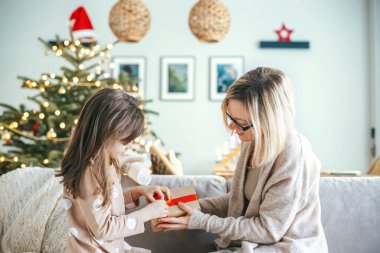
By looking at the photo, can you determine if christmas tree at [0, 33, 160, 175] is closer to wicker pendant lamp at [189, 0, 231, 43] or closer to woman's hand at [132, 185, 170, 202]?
wicker pendant lamp at [189, 0, 231, 43]

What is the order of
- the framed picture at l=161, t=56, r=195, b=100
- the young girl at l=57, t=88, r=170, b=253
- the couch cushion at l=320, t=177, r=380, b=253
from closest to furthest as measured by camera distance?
the young girl at l=57, t=88, r=170, b=253, the couch cushion at l=320, t=177, r=380, b=253, the framed picture at l=161, t=56, r=195, b=100

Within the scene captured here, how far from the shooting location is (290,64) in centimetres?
604

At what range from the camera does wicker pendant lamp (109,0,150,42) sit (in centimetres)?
419

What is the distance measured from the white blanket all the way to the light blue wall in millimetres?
3650

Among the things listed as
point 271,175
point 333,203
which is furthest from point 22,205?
point 333,203

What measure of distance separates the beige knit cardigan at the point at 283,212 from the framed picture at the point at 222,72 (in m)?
4.17

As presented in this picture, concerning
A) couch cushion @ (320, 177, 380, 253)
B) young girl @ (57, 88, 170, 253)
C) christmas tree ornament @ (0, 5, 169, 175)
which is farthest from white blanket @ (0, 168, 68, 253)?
christmas tree ornament @ (0, 5, 169, 175)

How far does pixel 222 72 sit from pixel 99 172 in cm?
448

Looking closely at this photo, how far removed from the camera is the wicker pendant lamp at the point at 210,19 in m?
4.08

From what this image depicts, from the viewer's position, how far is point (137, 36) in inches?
170

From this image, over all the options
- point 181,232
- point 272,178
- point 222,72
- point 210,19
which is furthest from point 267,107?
point 222,72

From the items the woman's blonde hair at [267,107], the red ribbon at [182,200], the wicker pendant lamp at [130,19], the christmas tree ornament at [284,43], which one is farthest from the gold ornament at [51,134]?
the christmas tree ornament at [284,43]

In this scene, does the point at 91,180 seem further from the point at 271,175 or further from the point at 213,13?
the point at 213,13

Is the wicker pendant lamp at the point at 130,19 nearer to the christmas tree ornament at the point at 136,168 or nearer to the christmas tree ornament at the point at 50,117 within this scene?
the christmas tree ornament at the point at 50,117
